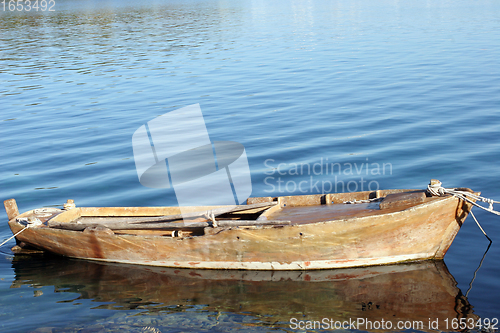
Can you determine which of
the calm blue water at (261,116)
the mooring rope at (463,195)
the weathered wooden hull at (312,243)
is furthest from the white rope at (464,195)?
the calm blue water at (261,116)

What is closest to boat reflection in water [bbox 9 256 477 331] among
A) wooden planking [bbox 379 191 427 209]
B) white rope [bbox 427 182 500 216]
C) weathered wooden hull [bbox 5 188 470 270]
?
weathered wooden hull [bbox 5 188 470 270]

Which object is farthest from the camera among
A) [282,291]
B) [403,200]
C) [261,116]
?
[261,116]

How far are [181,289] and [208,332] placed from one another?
116 centimetres

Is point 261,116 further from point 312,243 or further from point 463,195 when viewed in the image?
point 463,195

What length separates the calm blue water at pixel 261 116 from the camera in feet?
21.6

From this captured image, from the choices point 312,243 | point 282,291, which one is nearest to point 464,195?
point 312,243

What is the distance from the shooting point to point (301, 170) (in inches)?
405

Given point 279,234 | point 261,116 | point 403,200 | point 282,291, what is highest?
point 403,200

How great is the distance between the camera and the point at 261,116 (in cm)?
1459

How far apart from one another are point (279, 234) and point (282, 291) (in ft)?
2.40

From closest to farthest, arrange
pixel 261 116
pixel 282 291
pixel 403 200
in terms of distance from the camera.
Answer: pixel 282 291 < pixel 403 200 < pixel 261 116

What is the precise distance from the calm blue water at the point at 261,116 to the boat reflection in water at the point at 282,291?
18 cm

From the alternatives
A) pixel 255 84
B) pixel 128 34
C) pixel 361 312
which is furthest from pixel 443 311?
pixel 128 34

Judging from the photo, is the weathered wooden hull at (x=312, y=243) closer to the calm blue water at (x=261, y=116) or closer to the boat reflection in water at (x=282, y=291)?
the boat reflection in water at (x=282, y=291)
